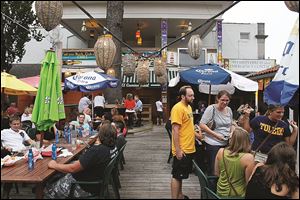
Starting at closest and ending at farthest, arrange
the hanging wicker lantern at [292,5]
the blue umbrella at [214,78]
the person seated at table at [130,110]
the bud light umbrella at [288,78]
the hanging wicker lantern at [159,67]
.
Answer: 1. the hanging wicker lantern at [292,5]
2. the bud light umbrella at [288,78]
3. the blue umbrella at [214,78]
4. the hanging wicker lantern at [159,67]
5. the person seated at table at [130,110]

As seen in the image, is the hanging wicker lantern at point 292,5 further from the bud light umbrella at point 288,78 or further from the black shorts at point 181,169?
the black shorts at point 181,169

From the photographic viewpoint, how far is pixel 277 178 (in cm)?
294

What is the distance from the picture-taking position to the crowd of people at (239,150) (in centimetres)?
301

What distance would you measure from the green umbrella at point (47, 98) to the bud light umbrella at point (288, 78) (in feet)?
10.9

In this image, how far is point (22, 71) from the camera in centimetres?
2361

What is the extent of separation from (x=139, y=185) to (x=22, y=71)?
1990cm

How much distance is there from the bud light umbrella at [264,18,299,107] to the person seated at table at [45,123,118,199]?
198 cm

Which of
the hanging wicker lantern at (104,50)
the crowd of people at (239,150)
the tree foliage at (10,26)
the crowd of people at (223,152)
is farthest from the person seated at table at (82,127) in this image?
the crowd of people at (239,150)

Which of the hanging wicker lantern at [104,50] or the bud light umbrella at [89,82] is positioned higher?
the hanging wicker lantern at [104,50]

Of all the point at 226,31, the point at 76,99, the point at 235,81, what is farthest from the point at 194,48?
the point at 226,31

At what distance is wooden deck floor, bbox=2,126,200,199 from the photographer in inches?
212

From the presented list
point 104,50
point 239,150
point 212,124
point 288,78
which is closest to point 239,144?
point 239,150

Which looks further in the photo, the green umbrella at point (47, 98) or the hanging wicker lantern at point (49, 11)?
the green umbrella at point (47, 98)

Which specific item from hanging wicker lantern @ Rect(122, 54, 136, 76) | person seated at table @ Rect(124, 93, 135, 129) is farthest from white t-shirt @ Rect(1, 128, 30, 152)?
person seated at table @ Rect(124, 93, 135, 129)
